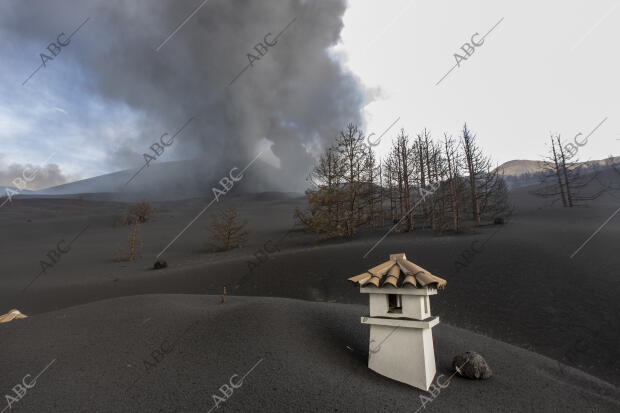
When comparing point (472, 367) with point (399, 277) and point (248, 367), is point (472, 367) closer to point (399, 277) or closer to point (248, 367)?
point (399, 277)

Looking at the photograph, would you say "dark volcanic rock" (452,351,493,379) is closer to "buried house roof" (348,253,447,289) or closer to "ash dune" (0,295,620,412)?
"ash dune" (0,295,620,412)

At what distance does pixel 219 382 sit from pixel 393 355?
11.2 feet

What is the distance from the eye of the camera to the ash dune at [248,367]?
17.5 feet

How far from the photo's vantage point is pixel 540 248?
49.1ft

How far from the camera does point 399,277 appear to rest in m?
7.02

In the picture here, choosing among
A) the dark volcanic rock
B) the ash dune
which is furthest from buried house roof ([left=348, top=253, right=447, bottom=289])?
the ash dune

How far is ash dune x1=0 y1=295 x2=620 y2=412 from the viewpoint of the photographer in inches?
210

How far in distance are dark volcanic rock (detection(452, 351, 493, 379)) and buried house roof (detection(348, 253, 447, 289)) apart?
1.70 m

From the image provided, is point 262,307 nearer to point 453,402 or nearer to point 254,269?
point 453,402

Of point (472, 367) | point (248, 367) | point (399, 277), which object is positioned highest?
point (399, 277)

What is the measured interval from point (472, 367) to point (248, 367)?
185 inches

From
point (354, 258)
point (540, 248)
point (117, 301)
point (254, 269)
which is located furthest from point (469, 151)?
point (117, 301)

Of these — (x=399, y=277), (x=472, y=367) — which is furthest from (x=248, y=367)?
(x=472, y=367)

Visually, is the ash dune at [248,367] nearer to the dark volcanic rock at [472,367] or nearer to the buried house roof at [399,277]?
the dark volcanic rock at [472,367]
